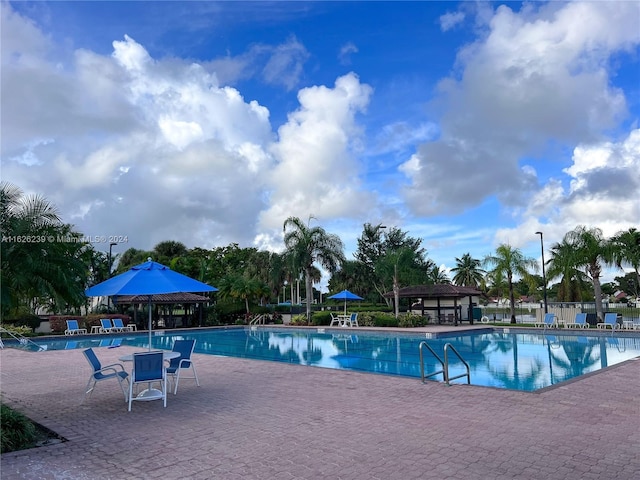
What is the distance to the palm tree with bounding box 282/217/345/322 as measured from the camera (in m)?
30.0

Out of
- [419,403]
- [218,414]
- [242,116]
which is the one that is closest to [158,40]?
[242,116]

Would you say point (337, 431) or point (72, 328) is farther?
point (72, 328)

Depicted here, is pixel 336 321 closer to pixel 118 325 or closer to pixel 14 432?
pixel 118 325

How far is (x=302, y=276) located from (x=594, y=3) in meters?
24.1

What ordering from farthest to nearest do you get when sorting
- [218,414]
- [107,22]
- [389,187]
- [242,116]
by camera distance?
[389,187], [242,116], [107,22], [218,414]

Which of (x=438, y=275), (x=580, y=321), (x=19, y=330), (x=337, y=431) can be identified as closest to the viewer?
(x=337, y=431)

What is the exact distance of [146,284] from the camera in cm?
768

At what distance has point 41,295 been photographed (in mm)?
7344

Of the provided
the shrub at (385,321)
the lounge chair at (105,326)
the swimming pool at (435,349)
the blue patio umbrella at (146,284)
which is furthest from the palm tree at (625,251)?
the lounge chair at (105,326)

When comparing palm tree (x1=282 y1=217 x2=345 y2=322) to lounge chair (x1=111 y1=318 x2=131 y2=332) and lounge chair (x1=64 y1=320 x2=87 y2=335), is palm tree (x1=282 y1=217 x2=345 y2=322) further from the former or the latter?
lounge chair (x1=64 y1=320 x2=87 y2=335)

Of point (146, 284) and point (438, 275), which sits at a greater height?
point (438, 275)

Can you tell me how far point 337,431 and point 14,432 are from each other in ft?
12.0

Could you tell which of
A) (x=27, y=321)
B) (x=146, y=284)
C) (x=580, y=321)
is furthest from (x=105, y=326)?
(x=580, y=321)

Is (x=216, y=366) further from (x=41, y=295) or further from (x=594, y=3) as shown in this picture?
(x=594, y=3)
